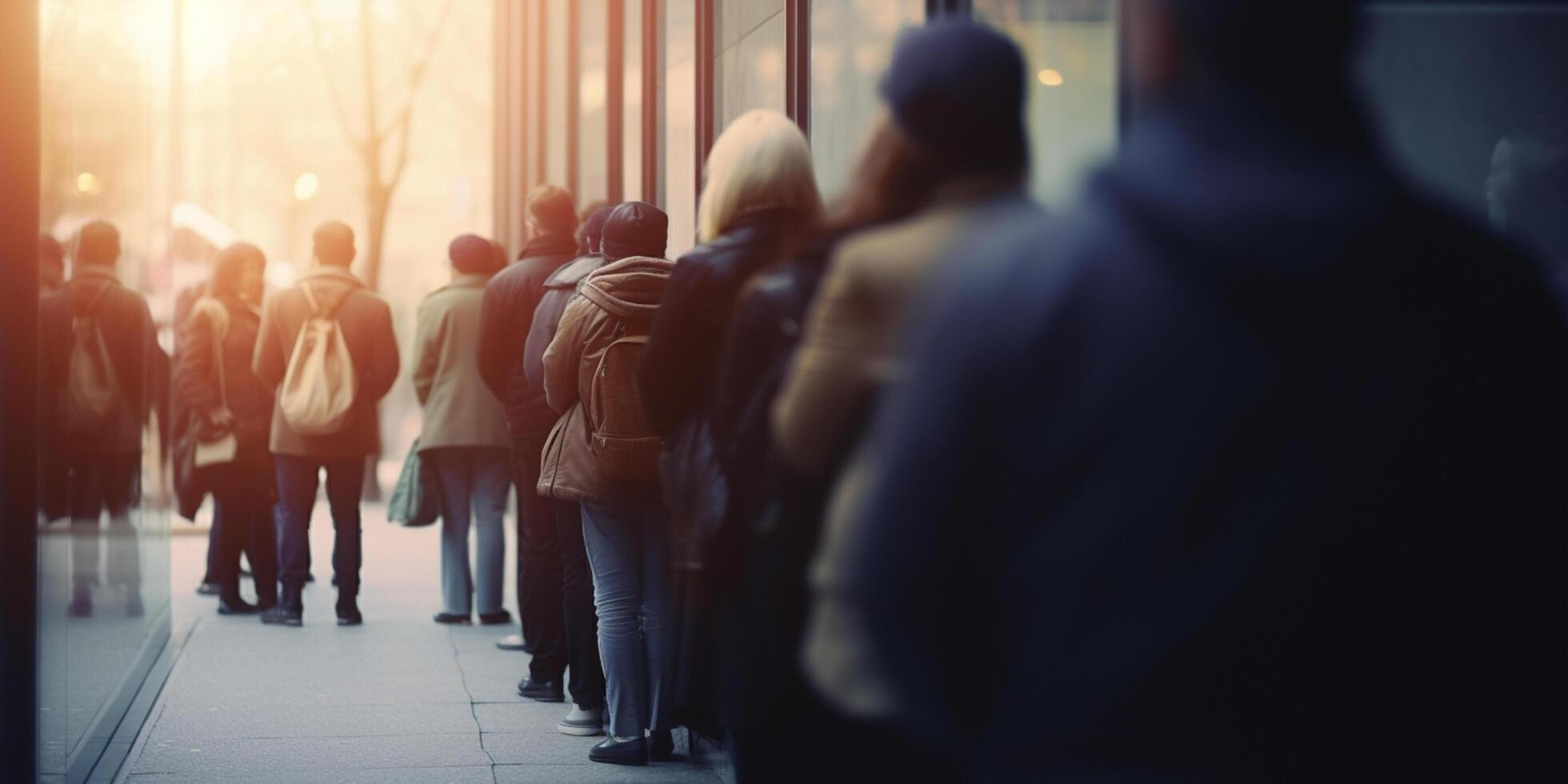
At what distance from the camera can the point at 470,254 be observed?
10.5m

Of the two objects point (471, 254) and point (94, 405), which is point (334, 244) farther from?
point (94, 405)

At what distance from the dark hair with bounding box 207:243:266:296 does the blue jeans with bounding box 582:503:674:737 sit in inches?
189

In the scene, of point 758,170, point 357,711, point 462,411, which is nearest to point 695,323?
point 758,170

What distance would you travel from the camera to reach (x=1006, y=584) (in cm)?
214

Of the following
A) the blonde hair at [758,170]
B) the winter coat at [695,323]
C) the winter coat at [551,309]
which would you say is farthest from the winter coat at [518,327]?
the blonde hair at [758,170]

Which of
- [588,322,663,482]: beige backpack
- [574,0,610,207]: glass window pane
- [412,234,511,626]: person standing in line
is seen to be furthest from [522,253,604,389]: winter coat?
[574,0,610,207]: glass window pane

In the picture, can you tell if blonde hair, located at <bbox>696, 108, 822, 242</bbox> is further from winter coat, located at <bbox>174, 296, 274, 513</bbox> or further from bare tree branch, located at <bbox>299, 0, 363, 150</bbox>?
bare tree branch, located at <bbox>299, 0, 363, 150</bbox>

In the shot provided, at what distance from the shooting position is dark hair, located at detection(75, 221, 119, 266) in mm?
6578

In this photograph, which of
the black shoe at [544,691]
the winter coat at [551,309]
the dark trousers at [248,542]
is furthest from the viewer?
the dark trousers at [248,542]

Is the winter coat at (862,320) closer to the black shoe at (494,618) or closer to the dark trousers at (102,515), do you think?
the dark trousers at (102,515)

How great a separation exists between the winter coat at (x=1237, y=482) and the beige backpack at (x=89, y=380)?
454 centimetres

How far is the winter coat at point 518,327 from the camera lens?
8.45 meters

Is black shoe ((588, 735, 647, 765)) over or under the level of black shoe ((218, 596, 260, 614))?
over

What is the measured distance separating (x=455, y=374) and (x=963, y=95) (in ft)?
25.5
